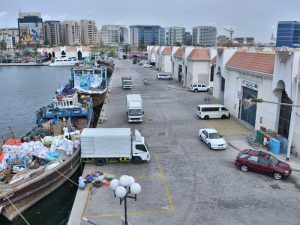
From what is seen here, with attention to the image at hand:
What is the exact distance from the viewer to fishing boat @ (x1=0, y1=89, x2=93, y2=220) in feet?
61.0

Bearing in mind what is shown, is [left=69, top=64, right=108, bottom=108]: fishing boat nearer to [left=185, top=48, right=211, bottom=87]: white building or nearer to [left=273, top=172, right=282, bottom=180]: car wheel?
[left=185, top=48, right=211, bottom=87]: white building

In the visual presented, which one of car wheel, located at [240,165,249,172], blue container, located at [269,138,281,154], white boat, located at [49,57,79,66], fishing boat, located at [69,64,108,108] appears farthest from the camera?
white boat, located at [49,57,79,66]

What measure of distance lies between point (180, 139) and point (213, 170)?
751 centimetres

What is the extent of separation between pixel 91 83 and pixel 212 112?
23521mm

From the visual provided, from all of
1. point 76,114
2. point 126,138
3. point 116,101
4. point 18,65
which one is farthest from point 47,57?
point 126,138

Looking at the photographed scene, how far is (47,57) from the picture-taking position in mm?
168625

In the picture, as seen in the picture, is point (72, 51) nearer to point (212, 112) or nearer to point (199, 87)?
point (199, 87)

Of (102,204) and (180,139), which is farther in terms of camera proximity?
(180,139)

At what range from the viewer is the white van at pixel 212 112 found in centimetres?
3681

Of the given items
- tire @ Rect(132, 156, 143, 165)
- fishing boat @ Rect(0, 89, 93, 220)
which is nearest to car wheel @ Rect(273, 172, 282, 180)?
tire @ Rect(132, 156, 143, 165)

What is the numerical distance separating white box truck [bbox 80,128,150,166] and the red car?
6950 millimetres

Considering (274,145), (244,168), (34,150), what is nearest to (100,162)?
(34,150)

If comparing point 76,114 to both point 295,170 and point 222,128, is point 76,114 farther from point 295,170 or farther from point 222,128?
point 295,170

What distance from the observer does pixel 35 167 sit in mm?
21359
